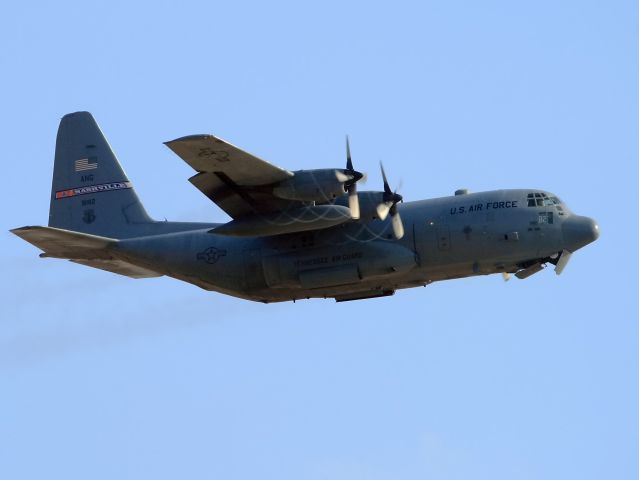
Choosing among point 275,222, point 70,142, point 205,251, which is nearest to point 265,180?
point 275,222

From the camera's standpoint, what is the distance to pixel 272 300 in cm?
2820

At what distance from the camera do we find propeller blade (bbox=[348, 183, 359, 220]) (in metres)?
26.2

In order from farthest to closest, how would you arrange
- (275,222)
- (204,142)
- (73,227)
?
1. (73,227)
2. (275,222)
3. (204,142)

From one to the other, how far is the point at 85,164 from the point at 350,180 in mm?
8019

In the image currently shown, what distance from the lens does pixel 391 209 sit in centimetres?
2681

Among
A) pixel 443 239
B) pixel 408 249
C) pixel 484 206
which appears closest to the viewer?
pixel 443 239

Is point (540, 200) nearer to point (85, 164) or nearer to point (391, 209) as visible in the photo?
point (391, 209)

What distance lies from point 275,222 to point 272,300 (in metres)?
2.67

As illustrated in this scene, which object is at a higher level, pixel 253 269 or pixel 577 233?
pixel 577 233

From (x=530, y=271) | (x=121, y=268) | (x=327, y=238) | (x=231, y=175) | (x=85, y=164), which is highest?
(x=85, y=164)

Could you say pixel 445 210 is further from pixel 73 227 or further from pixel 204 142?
pixel 73 227

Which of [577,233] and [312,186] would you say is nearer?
[312,186]

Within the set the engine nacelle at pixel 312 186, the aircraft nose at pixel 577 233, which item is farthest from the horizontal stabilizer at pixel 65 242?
the aircraft nose at pixel 577 233

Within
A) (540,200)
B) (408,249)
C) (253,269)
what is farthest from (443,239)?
(253,269)
